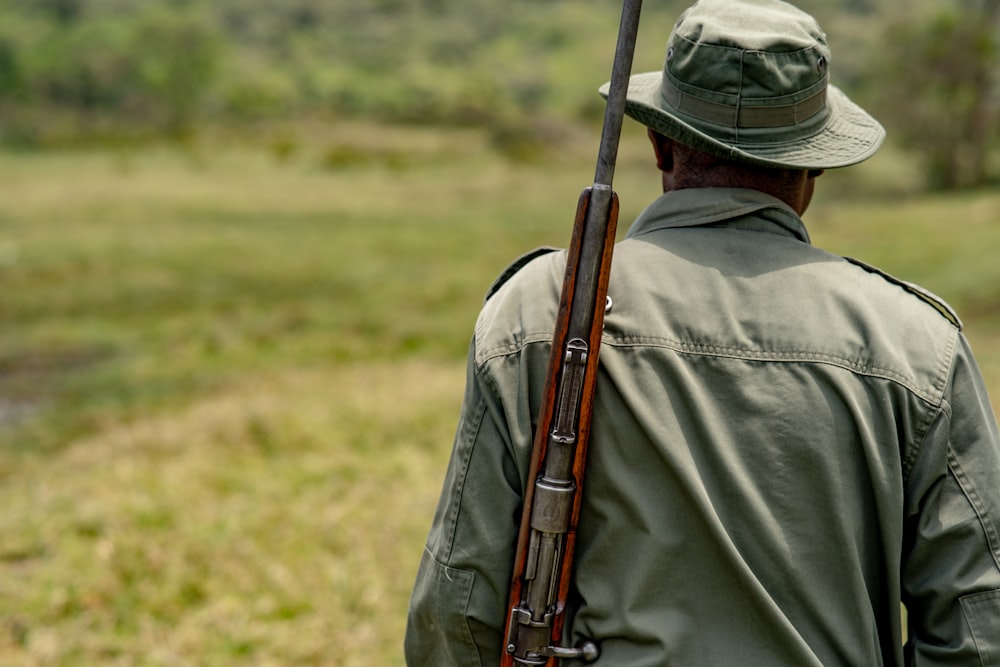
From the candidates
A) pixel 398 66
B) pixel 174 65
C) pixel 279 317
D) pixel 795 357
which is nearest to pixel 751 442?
pixel 795 357

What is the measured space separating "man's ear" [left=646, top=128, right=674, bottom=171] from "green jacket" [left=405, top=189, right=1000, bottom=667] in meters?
0.26

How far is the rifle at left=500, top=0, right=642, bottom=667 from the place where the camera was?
1.78 metres

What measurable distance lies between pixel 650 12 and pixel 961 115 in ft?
233

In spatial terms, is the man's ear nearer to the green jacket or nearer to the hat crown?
the hat crown

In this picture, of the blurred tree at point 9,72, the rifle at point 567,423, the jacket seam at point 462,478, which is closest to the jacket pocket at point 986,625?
the rifle at point 567,423

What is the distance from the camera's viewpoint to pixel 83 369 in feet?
34.5

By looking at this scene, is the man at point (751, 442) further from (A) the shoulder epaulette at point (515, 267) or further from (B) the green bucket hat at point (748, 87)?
(A) the shoulder epaulette at point (515, 267)

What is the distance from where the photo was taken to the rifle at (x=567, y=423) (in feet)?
5.85

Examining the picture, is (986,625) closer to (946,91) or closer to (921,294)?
(921,294)

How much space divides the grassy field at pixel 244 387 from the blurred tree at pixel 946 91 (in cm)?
533

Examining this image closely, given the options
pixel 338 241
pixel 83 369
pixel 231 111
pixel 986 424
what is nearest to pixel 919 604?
pixel 986 424

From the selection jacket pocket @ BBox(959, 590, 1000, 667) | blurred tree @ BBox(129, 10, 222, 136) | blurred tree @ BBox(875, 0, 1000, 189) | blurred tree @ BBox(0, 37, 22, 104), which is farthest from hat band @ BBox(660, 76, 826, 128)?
blurred tree @ BBox(0, 37, 22, 104)

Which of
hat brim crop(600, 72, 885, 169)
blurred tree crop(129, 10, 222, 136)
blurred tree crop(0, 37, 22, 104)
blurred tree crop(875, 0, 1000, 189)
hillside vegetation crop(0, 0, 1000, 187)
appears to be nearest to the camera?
hat brim crop(600, 72, 885, 169)

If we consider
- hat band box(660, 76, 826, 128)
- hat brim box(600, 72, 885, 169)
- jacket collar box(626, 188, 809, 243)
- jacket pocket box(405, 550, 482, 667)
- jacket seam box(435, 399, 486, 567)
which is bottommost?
jacket pocket box(405, 550, 482, 667)
